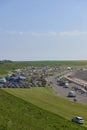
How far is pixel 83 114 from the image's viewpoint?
4900cm

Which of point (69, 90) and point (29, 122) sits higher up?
point (29, 122)

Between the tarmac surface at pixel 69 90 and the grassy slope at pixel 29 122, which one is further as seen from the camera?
the tarmac surface at pixel 69 90

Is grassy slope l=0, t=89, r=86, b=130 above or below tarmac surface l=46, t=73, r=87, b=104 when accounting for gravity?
above

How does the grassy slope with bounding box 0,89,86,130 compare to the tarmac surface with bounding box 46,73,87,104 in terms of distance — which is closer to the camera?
the grassy slope with bounding box 0,89,86,130

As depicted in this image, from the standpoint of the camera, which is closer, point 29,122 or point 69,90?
point 29,122

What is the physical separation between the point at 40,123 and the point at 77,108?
2068 cm

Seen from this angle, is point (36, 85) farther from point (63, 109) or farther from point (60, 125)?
point (60, 125)

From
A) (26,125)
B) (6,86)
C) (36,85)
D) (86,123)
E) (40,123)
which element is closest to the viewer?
(26,125)

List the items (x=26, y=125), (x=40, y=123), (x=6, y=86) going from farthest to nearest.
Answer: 1. (x=6, y=86)
2. (x=40, y=123)
3. (x=26, y=125)

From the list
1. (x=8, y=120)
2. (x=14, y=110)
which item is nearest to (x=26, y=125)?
(x=8, y=120)

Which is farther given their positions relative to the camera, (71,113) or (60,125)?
(71,113)

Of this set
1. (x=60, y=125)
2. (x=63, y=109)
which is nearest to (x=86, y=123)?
(x=60, y=125)

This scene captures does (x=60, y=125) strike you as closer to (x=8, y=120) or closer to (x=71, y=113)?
(x=8, y=120)

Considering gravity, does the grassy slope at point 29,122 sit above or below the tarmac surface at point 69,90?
above
